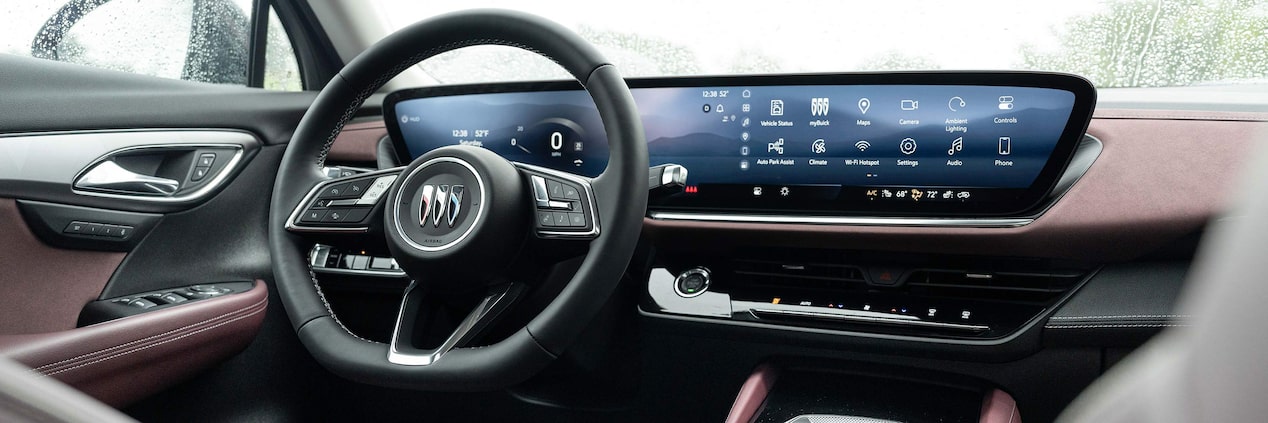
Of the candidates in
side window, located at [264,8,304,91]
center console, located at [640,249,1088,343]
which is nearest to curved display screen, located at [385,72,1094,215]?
center console, located at [640,249,1088,343]

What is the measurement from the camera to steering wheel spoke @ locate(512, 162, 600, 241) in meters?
1.12

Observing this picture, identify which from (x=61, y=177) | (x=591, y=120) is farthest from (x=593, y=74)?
(x=61, y=177)

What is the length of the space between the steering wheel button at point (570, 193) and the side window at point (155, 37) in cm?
110

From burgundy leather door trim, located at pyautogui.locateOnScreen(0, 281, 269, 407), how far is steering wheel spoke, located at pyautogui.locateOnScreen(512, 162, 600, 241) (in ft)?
2.51

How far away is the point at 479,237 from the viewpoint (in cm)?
110

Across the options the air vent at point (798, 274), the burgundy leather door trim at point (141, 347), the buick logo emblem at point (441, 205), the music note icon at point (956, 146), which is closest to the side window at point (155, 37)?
the burgundy leather door trim at point (141, 347)

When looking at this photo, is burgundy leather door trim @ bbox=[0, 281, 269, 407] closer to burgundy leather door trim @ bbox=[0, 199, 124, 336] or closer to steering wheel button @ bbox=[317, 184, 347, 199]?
burgundy leather door trim @ bbox=[0, 199, 124, 336]

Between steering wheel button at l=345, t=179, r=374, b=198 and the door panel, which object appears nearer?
steering wheel button at l=345, t=179, r=374, b=198

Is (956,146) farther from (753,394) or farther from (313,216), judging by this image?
(313,216)

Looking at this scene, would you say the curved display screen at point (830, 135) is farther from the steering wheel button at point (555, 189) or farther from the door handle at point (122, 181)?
the door handle at point (122, 181)

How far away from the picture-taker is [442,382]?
108 cm

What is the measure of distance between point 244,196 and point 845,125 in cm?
124

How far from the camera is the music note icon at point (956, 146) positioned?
1.44 meters

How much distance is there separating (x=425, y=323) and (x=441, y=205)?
19 cm
